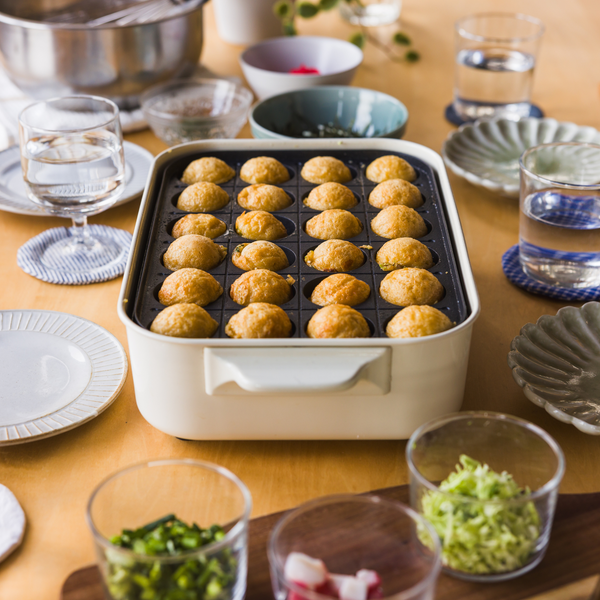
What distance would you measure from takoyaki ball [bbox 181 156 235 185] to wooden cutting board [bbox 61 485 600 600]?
70cm

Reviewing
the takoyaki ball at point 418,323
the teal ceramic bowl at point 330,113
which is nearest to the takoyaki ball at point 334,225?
the takoyaki ball at point 418,323

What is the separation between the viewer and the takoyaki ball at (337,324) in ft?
3.22

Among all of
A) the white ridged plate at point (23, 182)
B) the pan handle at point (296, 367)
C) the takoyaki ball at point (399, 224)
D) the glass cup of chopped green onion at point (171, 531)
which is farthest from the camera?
the white ridged plate at point (23, 182)

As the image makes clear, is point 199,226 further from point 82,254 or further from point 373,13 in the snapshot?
point 373,13

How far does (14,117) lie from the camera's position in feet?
6.52

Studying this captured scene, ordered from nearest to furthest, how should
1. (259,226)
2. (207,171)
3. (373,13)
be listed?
(259,226) < (207,171) < (373,13)

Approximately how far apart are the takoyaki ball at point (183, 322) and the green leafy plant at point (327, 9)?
1453mm

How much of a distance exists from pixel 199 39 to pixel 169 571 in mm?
1670

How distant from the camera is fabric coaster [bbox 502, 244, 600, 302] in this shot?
4.40ft

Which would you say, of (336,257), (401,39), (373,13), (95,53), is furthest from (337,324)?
(373,13)

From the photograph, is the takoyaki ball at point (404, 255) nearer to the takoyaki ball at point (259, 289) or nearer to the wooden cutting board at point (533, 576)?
the takoyaki ball at point (259, 289)

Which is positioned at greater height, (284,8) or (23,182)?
(284,8)

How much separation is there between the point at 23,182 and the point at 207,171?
0.56 meters

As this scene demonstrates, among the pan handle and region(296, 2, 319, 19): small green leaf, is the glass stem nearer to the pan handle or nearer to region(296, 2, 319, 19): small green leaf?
the pan handle
